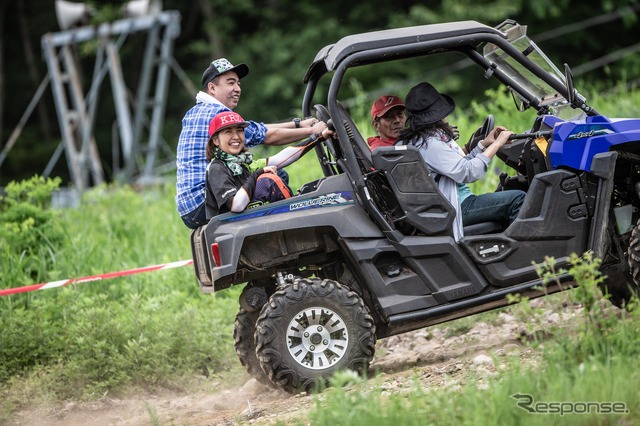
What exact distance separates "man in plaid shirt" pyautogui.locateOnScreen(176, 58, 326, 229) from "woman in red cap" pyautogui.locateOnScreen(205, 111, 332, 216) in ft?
0.47

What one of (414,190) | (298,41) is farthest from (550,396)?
(298,41)

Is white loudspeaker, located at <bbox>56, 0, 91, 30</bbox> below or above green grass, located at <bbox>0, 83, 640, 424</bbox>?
above

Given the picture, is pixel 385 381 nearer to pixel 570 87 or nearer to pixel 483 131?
pixel 483 131

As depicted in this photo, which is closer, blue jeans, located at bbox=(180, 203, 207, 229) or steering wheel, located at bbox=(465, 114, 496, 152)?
blue jeans, located at bbox=(180, 203, 207, 229)

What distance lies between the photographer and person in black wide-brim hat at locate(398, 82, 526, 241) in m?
6.21

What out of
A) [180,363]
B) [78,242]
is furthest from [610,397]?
[78,242]

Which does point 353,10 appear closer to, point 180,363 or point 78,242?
point 78,242

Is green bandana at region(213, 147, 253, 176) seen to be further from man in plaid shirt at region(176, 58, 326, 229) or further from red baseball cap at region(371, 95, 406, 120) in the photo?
red baseball cap at region(371, 95, 406, 120)

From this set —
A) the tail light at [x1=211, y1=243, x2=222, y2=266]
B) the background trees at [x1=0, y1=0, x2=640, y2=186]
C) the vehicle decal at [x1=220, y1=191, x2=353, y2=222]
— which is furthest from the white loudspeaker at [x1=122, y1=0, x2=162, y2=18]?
the tail light at [x1=211, y1=243, x2=222, y2=266]

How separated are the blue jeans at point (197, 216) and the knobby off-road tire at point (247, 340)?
2.09 ft

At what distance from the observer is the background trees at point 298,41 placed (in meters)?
19.2

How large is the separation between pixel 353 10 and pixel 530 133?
1513 cm

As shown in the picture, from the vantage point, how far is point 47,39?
19281 millimetres

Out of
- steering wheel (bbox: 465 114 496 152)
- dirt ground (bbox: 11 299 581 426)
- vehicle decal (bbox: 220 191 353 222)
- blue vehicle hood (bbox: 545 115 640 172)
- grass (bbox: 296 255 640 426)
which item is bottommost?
dirt ground (bbox: 11 299 581 426)
